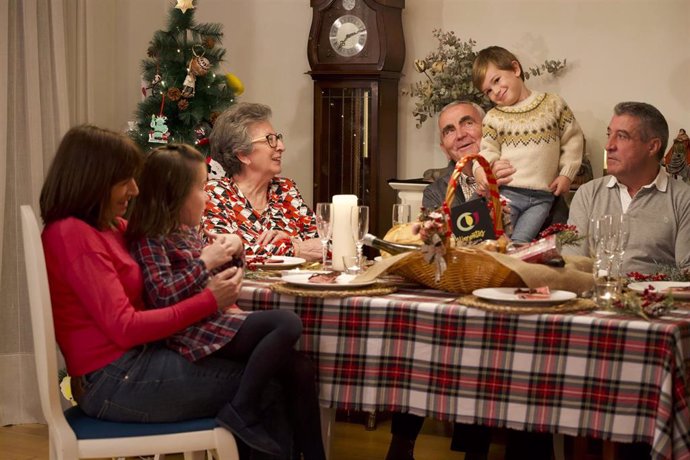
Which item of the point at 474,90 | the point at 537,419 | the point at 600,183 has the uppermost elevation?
the point at 474,90

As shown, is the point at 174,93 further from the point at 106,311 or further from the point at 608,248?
the point at 608,248

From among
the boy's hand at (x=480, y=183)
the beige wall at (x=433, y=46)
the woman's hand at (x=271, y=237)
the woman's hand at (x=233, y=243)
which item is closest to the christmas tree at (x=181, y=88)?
the beige wall at (x=433, y=46)

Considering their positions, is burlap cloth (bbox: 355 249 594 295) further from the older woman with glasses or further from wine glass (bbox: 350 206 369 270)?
the older woman with glasses

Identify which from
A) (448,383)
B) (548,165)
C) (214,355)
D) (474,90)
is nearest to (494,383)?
(448,383)

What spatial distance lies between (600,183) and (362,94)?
1.61 metres

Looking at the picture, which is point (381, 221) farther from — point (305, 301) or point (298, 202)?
point (305, 301)

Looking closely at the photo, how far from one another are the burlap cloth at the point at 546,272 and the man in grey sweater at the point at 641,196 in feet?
2.48

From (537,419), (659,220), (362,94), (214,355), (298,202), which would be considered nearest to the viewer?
(537,419)

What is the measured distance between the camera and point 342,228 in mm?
2559

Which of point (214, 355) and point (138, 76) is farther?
point (138, 76)

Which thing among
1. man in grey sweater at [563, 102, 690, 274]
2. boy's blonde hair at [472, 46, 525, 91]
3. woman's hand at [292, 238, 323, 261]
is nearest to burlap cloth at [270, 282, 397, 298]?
woman's hand at [292, 238, 323, 261]

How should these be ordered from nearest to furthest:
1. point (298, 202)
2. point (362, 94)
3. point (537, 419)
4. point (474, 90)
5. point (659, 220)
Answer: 1. point (537, 419)
2. point (659, 220)
3. point (298, 202)
4. point (474, 90)
5. point (362, 94)

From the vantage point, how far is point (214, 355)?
86.5 inches

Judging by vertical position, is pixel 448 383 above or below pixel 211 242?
below
